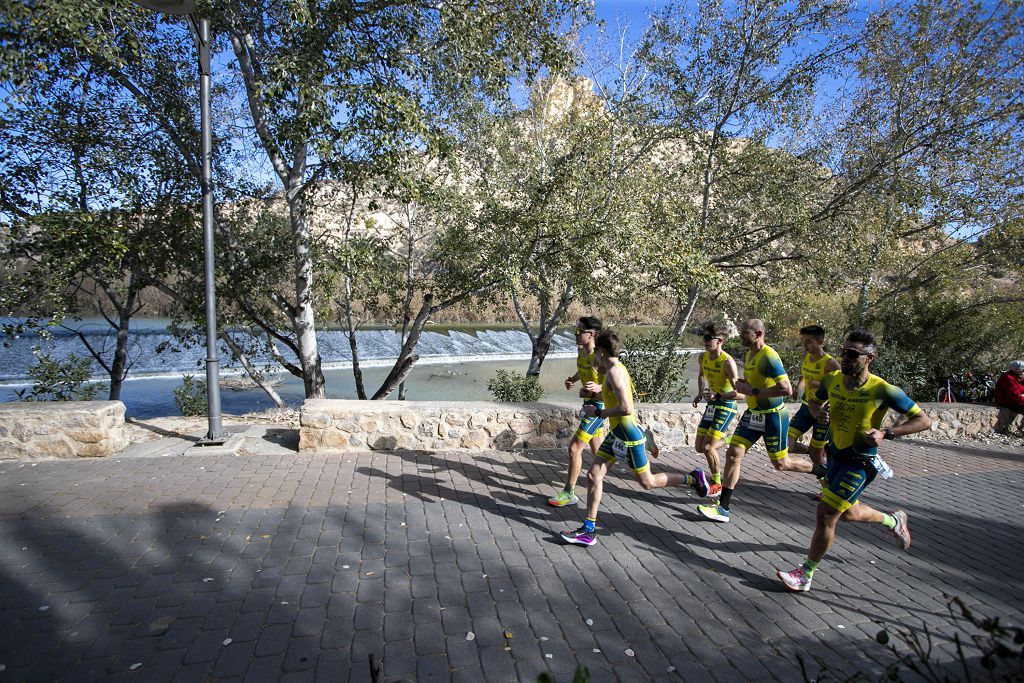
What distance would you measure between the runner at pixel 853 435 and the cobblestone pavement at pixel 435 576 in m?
0.36

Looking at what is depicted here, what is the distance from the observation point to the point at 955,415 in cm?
854

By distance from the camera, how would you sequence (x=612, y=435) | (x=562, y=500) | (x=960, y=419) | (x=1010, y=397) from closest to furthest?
(x=612, y=435)
(x=562, y=500)
(x=960, y=419)
(x=1010, y=397)

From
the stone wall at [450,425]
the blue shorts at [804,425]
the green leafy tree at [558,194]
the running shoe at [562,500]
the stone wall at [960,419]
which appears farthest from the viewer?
the stone wall at [960,419]

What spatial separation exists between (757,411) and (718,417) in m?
0.38

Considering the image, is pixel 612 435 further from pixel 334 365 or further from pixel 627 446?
pixel 334 365

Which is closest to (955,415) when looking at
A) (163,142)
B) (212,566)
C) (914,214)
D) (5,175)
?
(914,214)

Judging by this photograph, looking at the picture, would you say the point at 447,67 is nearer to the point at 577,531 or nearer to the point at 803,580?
the point at 577,531

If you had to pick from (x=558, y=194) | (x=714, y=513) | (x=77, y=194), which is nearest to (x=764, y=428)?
(x=714, y=513)

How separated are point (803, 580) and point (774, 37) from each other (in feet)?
31.7

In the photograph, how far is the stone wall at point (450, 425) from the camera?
20.2 ft

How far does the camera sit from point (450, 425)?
6422 mm

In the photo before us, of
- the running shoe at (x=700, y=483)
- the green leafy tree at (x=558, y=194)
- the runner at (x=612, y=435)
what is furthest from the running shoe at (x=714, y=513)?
the green leafy tree at (x=558, y=194)

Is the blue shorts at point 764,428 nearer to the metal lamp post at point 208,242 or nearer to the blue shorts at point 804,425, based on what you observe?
the blue shorts at point 804,425

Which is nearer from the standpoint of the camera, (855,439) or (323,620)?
(323,620)
